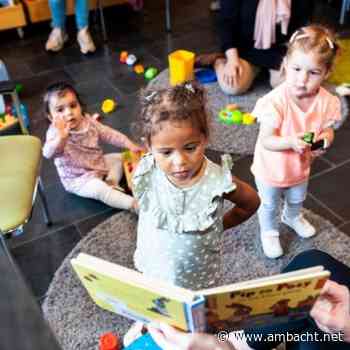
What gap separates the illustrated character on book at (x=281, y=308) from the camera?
2.45 feet

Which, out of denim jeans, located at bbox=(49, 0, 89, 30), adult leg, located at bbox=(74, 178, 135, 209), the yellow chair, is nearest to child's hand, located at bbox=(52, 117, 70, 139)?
the yellow chair

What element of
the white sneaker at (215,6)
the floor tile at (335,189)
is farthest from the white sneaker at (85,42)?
the floor tile at (335,189)

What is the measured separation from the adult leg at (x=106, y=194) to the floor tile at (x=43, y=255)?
0.15 m

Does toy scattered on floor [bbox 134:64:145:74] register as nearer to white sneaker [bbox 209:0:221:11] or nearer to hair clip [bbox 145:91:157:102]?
white sneaker [bbox 209:0:221:11]

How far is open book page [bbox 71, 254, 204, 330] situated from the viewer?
2.29ft

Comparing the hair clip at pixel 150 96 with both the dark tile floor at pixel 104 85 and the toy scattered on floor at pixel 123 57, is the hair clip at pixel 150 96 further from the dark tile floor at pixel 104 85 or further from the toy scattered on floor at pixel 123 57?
the toy scattered on floor at pixel 123 57

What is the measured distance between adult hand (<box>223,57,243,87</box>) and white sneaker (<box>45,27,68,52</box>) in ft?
3.77

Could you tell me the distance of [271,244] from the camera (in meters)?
1.56

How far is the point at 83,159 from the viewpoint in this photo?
5.87 ft

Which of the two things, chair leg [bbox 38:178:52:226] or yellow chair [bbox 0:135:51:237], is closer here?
yellow chair [bbox 0:135:51:237]

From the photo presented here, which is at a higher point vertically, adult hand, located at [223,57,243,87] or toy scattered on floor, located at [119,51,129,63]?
adult hand, located at [223,57,243,87]

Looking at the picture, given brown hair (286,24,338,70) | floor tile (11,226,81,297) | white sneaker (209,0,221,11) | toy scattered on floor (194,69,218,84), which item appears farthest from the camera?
white sneaker (209,0,221,11)

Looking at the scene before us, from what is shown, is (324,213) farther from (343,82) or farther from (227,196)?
(343,82)

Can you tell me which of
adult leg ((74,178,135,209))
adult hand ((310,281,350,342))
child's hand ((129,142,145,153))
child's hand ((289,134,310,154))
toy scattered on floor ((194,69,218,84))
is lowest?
adult leg ((74,178,135,209))
